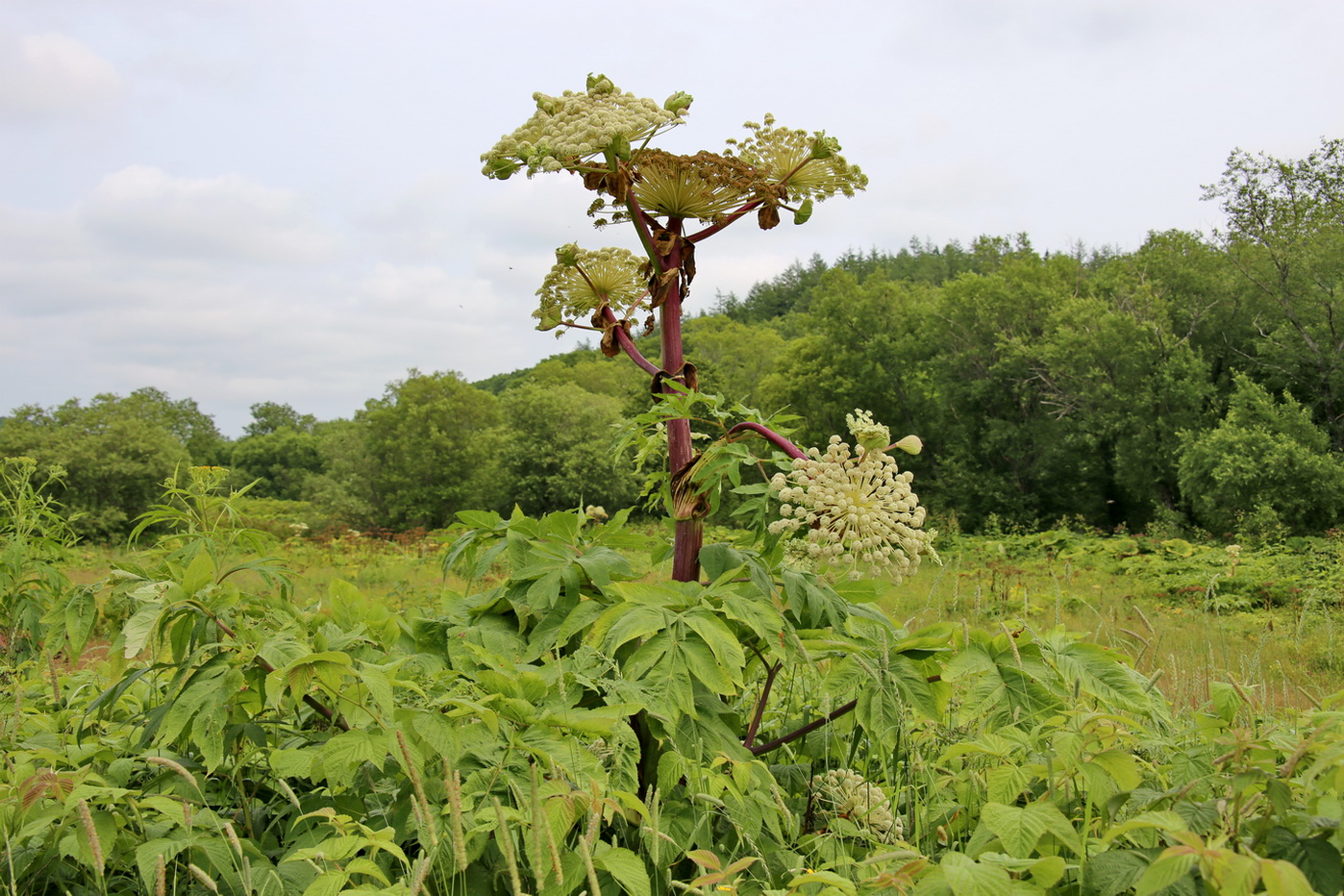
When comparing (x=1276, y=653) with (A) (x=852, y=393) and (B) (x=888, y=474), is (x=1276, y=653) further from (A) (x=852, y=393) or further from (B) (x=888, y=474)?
(A) (x=852, y=393)

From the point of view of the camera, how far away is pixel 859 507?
6.06ft

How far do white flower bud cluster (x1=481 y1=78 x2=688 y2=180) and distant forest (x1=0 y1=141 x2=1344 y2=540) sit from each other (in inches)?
332

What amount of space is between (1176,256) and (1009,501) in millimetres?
8413

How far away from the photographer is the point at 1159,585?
12.8 m

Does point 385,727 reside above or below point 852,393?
below

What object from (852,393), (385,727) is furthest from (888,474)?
(852,393)

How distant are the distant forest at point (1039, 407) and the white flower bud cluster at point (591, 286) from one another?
26.6 feet

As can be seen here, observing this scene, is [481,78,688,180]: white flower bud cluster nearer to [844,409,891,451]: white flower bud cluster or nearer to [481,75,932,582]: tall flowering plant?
[481,75,932,582]: tall flowering plant

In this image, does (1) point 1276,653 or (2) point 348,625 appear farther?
(1) point 1276,653

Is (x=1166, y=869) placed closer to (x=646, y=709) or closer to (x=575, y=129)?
(x=646, y=709)

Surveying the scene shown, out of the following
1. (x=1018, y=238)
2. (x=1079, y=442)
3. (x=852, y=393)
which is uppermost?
(x=1018, y=238)

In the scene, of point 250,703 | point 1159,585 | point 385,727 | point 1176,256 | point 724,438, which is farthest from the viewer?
point 1176,256

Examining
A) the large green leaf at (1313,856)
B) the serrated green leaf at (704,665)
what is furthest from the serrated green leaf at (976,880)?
the serrated green leaf at (704,665)

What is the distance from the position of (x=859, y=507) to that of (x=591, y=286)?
1.16 metres
